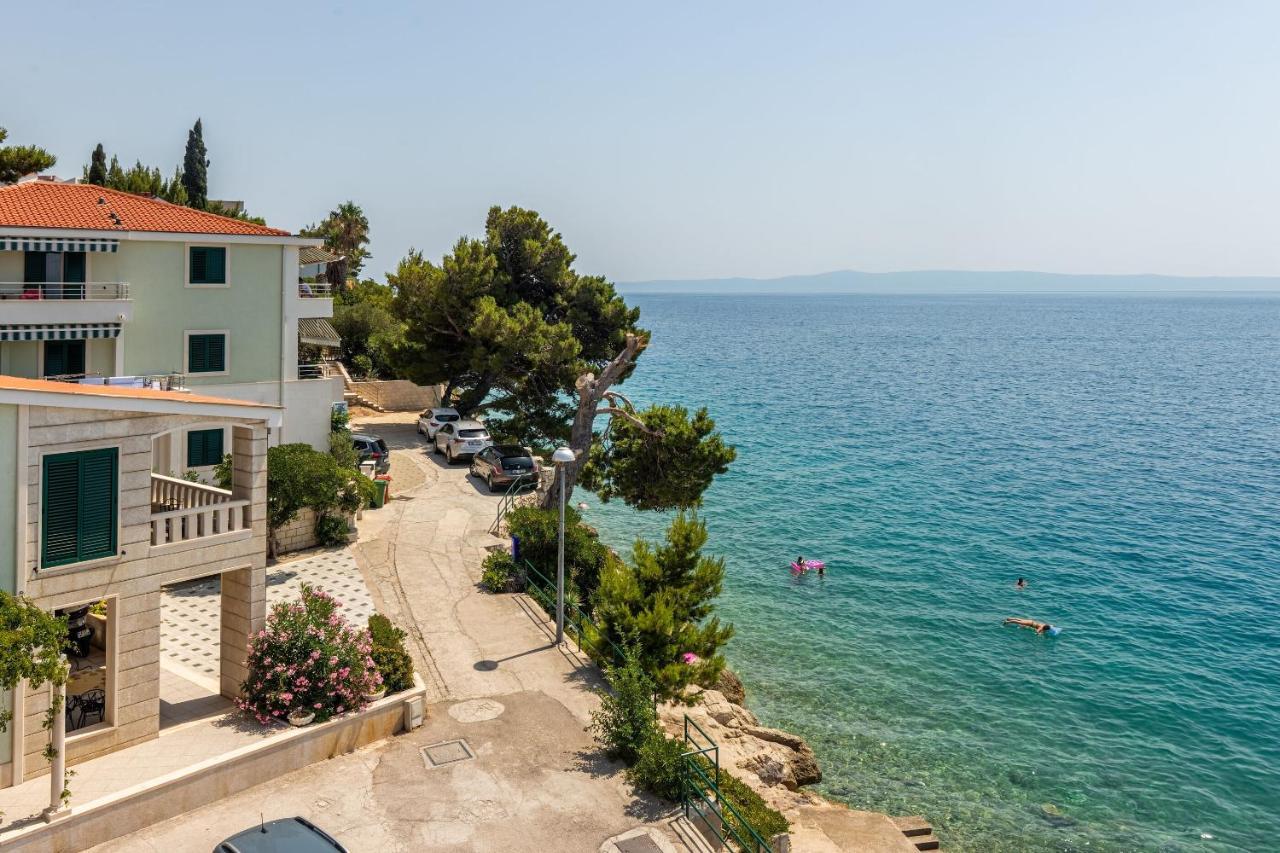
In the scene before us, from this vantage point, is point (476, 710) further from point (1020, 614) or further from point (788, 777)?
point (1020, 614)

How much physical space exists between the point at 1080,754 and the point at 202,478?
26.3 meters

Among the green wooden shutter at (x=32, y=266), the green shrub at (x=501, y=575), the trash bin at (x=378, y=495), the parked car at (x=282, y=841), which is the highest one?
the green wooden shutter at (x=32, y=266)

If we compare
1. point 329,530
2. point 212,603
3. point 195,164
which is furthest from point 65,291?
point 195,164

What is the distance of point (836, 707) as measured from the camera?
1095 inches

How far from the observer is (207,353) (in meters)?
31.4

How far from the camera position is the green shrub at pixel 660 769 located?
16250 millimetres

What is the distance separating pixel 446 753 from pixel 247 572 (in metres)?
4.91

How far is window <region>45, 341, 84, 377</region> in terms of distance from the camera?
29.0 m

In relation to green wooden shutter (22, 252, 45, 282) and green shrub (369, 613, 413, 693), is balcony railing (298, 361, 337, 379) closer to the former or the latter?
green wooden shutter (22, 252, 45, 282)

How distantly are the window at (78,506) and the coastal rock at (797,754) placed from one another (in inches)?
561

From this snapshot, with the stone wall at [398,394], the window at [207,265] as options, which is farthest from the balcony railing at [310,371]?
the stone wall at [398,394]

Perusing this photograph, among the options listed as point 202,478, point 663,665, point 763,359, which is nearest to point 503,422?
point 202,478

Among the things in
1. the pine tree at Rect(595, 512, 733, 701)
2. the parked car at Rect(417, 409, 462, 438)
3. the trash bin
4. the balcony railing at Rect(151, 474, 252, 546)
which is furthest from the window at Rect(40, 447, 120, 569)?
the parked car at Rect(417, 409, 462, 438)

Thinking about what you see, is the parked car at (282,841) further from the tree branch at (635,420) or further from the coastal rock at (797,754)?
the tree branch at (635,420)
